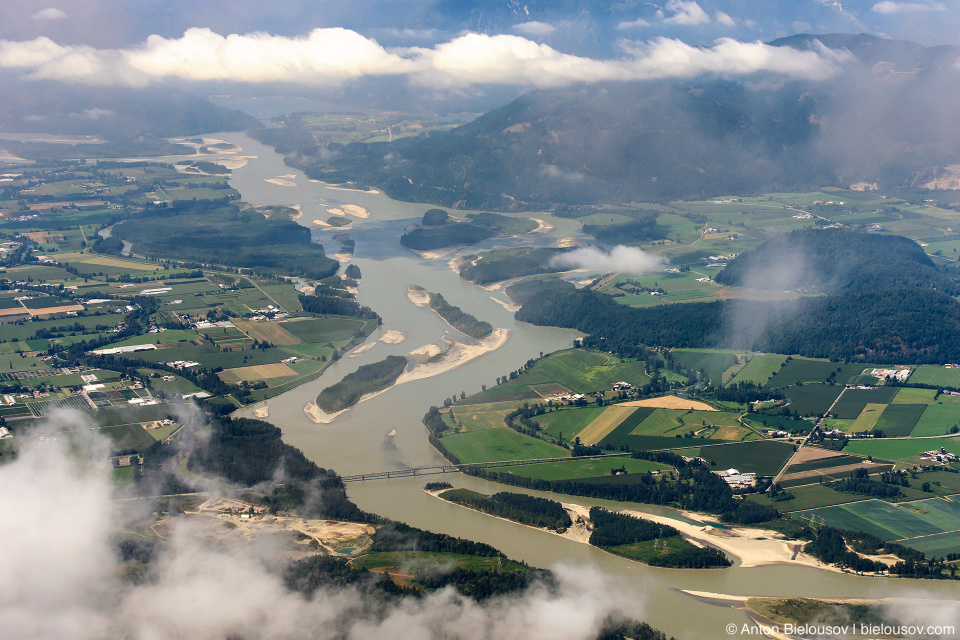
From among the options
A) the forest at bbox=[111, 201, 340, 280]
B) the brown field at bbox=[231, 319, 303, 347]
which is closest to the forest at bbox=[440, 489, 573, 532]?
the brown field at bbox=[231, 319, 303, 347]

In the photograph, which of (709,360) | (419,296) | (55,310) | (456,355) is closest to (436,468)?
(456,355)

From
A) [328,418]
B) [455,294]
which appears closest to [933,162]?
[455,294]

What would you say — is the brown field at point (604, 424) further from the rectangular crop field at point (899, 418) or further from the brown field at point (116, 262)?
the brown field at point (116, 262)

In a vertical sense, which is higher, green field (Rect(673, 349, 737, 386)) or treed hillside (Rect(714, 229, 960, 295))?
treed hillside (Rect(714, 229, 960, 295))

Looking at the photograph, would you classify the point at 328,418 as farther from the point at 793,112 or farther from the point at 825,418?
the point at 793,112

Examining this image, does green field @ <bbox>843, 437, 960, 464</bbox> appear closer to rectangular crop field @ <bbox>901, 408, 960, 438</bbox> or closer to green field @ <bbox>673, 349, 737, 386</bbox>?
rectangular crop field @ <bbox>901, 408, 960, 438</bbox>
